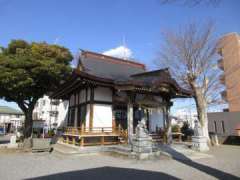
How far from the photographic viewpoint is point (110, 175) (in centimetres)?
620

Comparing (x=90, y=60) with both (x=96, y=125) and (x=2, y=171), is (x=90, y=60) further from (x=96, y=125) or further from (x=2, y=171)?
(x=2, y=171)

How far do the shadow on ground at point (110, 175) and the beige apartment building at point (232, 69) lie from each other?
23.1m

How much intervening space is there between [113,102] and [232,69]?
22.9m

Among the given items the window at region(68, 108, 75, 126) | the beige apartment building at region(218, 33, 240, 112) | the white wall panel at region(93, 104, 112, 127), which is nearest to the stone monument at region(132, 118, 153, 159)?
the white wall panel at region(93, 104, 112, 127)

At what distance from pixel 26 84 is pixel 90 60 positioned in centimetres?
564

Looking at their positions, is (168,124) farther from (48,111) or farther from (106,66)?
(48,111)

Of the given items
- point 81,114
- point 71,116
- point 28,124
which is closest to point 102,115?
point 81,114

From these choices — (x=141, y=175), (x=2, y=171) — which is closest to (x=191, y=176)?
(x=141, y=175)

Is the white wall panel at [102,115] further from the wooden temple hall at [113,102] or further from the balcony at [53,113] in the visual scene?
the balcony at [53,113]

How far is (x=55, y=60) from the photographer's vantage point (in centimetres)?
1525

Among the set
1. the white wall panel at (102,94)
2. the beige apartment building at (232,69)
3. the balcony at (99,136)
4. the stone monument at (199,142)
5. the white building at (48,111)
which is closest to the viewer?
the balcony at (99,136)

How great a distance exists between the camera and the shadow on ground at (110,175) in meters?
5.83

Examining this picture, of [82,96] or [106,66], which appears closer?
[82,96]

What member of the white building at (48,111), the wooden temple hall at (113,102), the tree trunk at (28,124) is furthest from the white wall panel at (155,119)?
the white building at (48,111)
